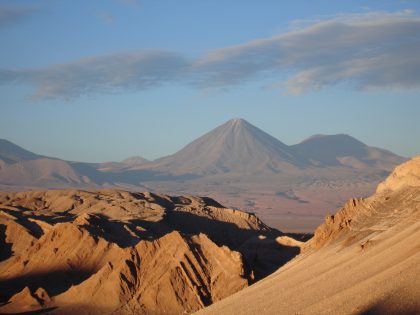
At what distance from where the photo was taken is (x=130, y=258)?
117 feet

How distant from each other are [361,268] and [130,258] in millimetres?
14488

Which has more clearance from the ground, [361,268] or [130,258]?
[361,268]

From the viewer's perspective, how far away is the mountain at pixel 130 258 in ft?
109

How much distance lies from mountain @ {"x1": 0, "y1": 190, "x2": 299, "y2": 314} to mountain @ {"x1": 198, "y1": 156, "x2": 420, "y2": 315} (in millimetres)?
4170

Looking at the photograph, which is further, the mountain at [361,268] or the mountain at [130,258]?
the mountain at [130,258]

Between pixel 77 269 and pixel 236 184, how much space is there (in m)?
156

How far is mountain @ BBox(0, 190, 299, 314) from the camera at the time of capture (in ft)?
109

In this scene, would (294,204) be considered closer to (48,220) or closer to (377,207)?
(48,220)

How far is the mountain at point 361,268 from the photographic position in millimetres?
19297

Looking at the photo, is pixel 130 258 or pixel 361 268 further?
pixel 130 258

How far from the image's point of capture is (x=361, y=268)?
23.1 metres

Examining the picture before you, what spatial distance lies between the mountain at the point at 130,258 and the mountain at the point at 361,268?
164 inches

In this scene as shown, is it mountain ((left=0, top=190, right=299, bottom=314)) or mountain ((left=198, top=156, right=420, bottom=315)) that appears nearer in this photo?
mountain ((left=198, top=156, right=420, bottom=315))

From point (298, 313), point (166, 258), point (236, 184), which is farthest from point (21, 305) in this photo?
point (236, 184)
